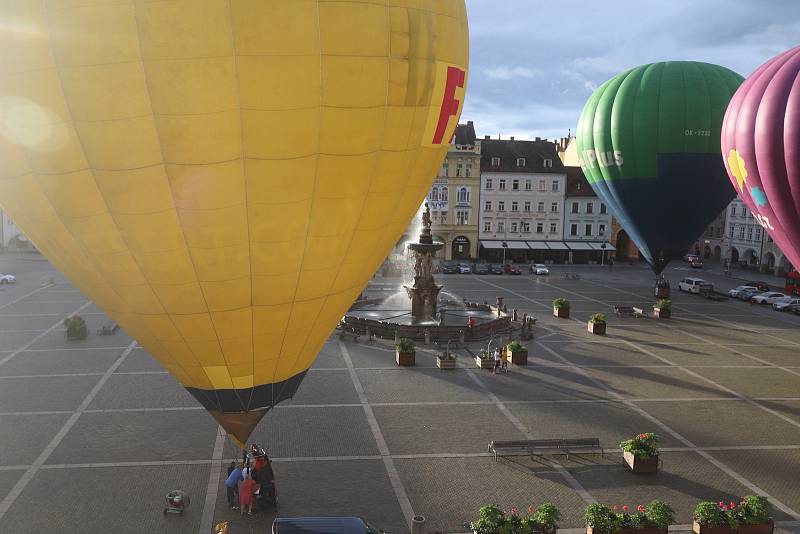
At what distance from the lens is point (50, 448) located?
16.4 metres

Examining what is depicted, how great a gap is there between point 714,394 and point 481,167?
43983 millimetres

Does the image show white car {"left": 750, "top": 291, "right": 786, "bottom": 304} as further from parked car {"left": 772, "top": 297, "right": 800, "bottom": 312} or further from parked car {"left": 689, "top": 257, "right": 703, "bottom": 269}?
parked car {"left": 689, "top": 257, "right": 703, "bottom": 269}

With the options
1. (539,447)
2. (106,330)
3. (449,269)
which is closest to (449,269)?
(449,269)

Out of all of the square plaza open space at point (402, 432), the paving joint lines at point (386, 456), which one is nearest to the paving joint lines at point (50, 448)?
the square plaza open space at point (402, 432)

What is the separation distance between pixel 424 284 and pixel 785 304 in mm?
24268

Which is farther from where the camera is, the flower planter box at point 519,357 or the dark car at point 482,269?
the dark car at point 482,269

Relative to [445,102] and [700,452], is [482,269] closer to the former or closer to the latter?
[700,452]

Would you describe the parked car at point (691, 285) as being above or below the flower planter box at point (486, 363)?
above

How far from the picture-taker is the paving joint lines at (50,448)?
13797mm

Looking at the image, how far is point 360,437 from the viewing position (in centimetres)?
1741

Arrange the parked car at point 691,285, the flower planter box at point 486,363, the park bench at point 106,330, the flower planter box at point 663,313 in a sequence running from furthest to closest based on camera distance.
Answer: the parked car at point 691,285 < the flower planter box at point 663,313 < the park bench at point 106,330 < the flower planter box at point 486,363

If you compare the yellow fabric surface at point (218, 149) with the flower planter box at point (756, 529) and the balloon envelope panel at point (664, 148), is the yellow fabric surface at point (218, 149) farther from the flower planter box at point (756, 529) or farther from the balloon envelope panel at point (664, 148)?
the balloon envelope panel at point (664, 148)

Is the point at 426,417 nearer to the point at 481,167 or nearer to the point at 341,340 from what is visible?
the point at 341,340

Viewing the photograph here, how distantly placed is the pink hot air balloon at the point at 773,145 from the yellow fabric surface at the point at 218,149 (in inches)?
641
